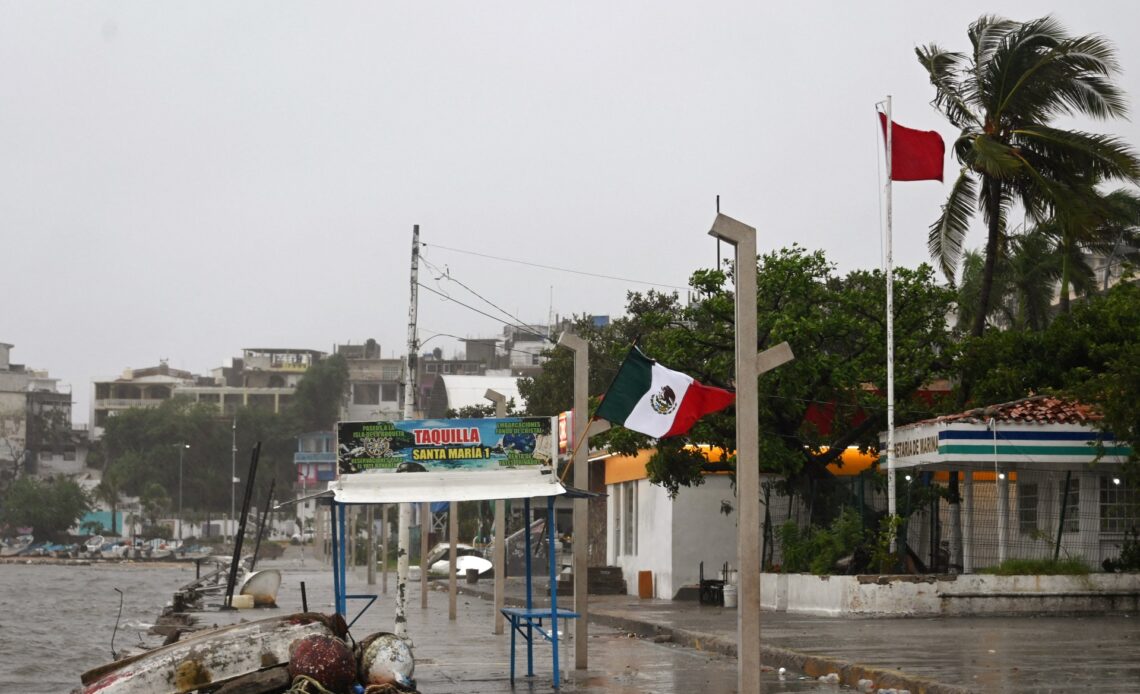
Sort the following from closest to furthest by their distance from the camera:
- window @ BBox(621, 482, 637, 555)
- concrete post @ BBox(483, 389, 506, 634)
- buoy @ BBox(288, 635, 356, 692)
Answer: buoy @ BBox(288, 635, 356, 692) < concrete post @ BBox(483, 389, 506, 634) < window @ BBox(621, 482, 637, 555)

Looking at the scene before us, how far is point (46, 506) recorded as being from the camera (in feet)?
473

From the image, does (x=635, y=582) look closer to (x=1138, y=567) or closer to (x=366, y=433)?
(x=1138, y=567)

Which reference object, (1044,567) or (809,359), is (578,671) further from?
(809,359)

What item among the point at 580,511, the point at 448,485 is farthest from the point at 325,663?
the point at 580,511

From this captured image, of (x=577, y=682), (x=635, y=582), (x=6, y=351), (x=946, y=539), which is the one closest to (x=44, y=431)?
(x=6, y=351)

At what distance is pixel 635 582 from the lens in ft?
130

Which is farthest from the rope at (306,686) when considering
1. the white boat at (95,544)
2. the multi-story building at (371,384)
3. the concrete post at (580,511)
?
the multi-story building at (371,384)

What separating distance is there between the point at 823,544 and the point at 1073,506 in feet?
14.7

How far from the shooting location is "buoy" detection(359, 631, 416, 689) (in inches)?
521

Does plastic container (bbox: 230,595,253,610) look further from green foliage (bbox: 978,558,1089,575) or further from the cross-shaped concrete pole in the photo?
the cross-shaped concrete pole

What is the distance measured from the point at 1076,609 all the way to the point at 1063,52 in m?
12.8

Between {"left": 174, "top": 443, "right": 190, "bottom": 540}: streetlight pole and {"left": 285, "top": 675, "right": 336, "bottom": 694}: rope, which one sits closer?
{"left": 285, "top": 675, "right": 336, "bottom": 694}: rope

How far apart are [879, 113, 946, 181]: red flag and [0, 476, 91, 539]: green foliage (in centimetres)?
13091

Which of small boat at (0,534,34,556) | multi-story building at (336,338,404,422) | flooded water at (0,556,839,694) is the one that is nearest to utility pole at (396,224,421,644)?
flooded water at (0,556,839,694)
